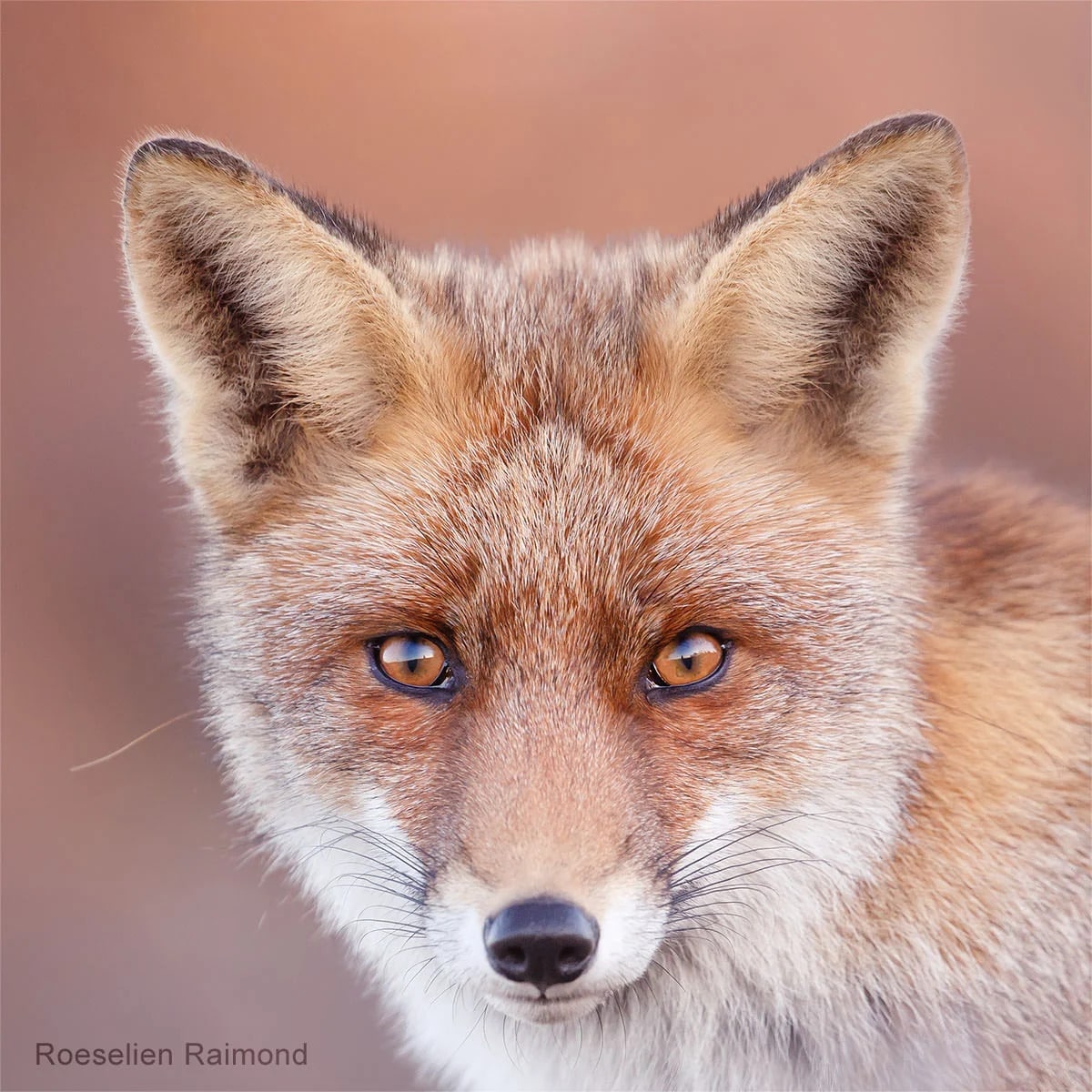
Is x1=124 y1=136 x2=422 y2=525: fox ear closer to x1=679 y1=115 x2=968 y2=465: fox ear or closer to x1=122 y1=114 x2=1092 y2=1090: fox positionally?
x1=122 y1=114 x2=1092 y2=1090: fox

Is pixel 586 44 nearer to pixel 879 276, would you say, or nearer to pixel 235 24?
pixel 235 24

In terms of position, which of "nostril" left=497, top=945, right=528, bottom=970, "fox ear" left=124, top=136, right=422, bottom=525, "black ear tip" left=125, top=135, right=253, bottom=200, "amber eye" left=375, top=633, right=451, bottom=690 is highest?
"black ear tip" left=125, top=135, right=253, bottom=200

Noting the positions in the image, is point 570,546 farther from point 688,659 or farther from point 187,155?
point 187,155

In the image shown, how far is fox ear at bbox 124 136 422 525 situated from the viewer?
2.17 meters

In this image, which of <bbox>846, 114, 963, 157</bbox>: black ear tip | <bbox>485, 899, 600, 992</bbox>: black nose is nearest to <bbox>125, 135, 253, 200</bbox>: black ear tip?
<bbox>846, 114, 963, 157</bbox>: black ear tip

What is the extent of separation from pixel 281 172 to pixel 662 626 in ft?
8.95

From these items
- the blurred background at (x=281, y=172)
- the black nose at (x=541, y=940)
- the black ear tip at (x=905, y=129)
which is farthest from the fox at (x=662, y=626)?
the blurred background at (x=281, y=172)

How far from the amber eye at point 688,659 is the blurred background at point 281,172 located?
2452 millimetres

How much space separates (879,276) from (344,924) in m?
1.89

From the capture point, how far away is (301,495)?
2439 millimetres

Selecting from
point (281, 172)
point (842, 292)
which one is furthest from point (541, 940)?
point (281, 172)

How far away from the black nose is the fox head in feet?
0.27

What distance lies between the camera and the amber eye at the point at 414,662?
2156 mm

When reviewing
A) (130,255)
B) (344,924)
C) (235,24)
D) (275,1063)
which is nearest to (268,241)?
(130,255)
